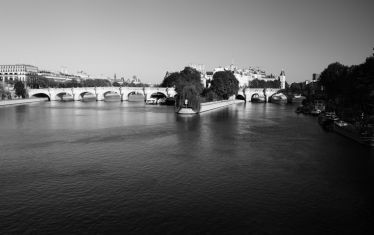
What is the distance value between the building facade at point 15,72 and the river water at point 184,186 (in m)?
145

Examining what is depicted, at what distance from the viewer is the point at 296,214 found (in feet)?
49.2

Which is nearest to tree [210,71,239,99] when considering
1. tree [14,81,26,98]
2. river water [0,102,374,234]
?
tree [14,81,26,98]

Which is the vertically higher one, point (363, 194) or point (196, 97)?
point (196, 97)

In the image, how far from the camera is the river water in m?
14.0

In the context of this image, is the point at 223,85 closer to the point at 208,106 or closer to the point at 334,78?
the point at 208,106

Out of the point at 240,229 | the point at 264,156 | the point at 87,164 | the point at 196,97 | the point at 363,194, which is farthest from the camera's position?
the point at 196,97

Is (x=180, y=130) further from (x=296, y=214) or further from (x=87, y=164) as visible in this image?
(x=296, y=214)

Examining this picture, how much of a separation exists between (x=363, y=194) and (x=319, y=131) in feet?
81.2

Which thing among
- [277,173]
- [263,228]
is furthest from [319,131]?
[263,228]

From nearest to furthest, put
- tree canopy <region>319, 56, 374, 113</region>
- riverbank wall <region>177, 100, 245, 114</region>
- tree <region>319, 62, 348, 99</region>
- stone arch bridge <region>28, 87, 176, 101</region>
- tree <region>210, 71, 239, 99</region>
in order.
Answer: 1. tree canopy <region>319, 56, 374, 113</region>
2. tree <region>319, 62, 348, 99</region>
3. riverbank wall <region>177, 100, 245, 114</region>
4. tree <region>210, 71, 239, 99</region>
5. stone arch bridge <region>28, 87, 176, 101</region>

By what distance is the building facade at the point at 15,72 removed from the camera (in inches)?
6368

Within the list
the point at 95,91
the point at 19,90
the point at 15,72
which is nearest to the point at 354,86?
the point at 95,91

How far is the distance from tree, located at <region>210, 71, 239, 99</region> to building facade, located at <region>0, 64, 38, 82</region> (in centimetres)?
10525

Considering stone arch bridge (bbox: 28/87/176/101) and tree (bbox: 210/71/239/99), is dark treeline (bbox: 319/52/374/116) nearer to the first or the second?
tree (bbox: 210/71/239/99)
